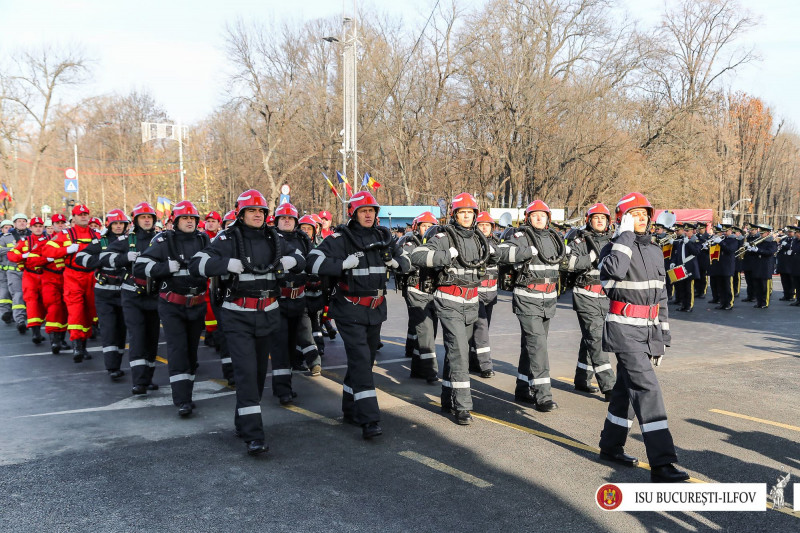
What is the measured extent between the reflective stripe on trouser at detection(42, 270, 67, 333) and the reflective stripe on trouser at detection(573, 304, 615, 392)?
8.50 meters

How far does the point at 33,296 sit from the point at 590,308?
997 centimetres

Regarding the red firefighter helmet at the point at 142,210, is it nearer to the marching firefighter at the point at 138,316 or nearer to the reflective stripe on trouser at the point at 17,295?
the marching firefighter at the point at 138,316

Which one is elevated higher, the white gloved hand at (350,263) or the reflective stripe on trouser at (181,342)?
the white gloved hand at (350,263)

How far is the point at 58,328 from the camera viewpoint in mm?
10383

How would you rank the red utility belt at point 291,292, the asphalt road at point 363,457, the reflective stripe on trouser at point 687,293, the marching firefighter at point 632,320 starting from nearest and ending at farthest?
the asphalt road at point 363,457, the marching firefighter at point 632,320, the red utility belt at point 291,292, the reflective stripe on trouser at point 687,293

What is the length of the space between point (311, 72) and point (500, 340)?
3675 cm

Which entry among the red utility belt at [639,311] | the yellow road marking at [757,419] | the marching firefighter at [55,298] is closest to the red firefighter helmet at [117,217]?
the marching firefighter at [55,298]

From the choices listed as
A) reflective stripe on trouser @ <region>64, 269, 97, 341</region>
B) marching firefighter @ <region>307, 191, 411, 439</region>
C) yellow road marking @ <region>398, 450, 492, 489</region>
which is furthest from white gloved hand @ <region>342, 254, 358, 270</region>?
reflective stripe on trouser @ <region>64, 269, 97, 341</region>

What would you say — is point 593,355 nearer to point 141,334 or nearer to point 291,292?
point 291,292

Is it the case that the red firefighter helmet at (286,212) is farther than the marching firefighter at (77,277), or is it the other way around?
the marching firefighter at (77,277)

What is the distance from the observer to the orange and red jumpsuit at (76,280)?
973 centimetres

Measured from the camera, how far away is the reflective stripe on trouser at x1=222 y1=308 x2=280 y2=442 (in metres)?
5.60

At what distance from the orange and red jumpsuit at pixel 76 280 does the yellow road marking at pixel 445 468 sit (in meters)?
6.58

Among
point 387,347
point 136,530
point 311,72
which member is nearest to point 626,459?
point 136,530
